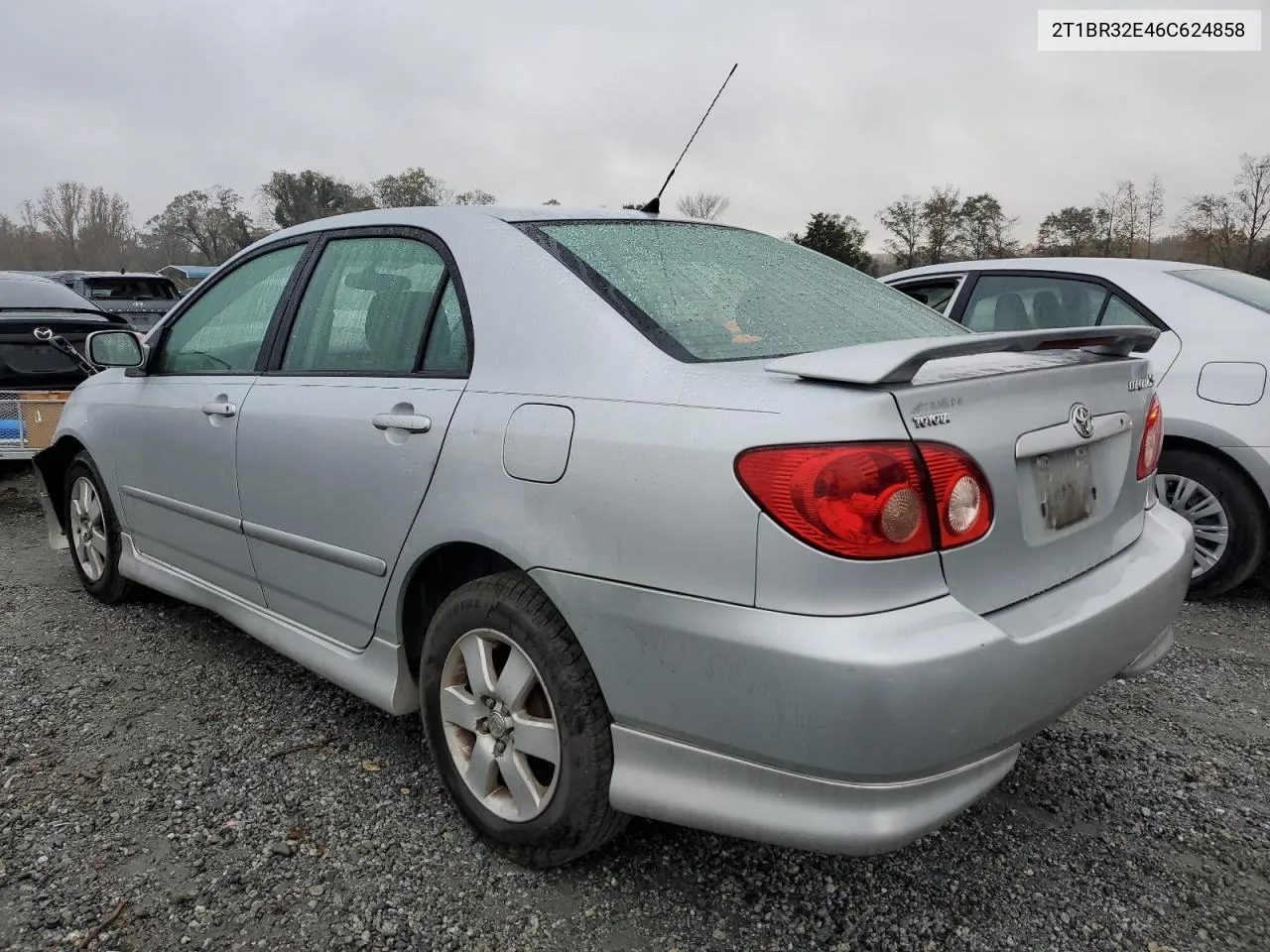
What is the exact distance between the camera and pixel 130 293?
1589cm

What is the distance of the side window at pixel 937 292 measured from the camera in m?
5.03

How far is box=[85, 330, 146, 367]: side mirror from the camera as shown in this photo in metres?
3.39

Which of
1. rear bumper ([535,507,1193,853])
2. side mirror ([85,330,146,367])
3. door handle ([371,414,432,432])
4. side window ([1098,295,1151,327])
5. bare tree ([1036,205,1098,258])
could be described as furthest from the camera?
bare tree ([1036,205,1098,258])

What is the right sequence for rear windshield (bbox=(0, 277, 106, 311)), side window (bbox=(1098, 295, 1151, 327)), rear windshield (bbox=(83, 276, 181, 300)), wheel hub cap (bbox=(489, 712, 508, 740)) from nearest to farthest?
1. wheel hub cap (bbox=(489, 712, 508, 740))
2. side window (bbox=(1098, 295, 1151, 327))
3. rear windshield (bbox=(0, 277, 106, 311))
4. rear windshield (bbox=(83, 276, 181, 300))

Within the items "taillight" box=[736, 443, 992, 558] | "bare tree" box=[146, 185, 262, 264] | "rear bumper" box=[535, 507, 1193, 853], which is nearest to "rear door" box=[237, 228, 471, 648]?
"rear bumper" box=[535, 507, 1193, 853]

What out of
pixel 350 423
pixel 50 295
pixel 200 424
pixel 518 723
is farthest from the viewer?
pixel 50 295

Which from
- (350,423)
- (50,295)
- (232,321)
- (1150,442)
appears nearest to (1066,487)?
(1150,442)

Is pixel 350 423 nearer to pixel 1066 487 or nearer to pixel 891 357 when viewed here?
pixel 891 357

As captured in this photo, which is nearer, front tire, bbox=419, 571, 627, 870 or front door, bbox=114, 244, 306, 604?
front tire, bbox=419, 571, 627, 870

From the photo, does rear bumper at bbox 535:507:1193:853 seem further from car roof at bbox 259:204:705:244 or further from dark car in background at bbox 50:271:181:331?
dark car in background at bbox 50:271:181:331

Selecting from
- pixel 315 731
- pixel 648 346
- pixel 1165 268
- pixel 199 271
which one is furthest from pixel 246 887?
pixel 199 271

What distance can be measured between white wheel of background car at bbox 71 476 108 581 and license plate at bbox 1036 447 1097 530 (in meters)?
3.64

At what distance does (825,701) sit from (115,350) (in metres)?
3.08

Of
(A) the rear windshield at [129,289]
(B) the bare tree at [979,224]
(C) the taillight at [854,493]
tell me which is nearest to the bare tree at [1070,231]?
(B) the bare tree at [979,224]
